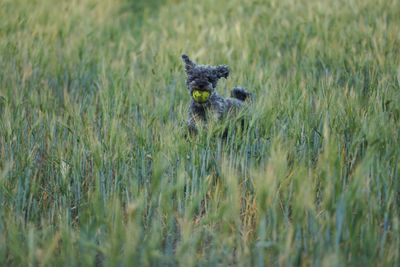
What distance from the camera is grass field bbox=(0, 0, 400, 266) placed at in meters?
1.47

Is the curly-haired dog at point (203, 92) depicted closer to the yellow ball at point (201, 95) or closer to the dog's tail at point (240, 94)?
the yellow ball at point (201, 95)

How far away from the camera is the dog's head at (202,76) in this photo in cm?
214

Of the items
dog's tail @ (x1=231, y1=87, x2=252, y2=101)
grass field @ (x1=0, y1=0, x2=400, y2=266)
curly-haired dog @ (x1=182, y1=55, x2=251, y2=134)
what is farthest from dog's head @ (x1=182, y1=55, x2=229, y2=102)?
dog's tail @ (x1=231, y1=87, x2=252, y2=101)

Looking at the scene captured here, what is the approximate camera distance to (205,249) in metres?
1.76

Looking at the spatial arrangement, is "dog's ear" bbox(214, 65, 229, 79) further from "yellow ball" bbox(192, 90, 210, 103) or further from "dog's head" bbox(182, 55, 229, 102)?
"yellow ball" bbox(192, 90, 210, 103)

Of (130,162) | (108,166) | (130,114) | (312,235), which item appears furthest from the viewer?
(130,114)

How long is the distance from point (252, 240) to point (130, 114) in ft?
4.33

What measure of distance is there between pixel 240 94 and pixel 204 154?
0.77 m

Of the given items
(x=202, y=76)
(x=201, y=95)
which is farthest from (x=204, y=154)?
(x=202, y=76)

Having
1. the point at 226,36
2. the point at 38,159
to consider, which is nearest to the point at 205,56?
the point at 226,36

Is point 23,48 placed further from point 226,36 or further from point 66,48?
point 226,36

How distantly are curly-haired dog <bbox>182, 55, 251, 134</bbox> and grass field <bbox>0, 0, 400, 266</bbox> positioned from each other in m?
0.09

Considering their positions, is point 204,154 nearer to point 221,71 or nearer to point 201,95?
point 201,95

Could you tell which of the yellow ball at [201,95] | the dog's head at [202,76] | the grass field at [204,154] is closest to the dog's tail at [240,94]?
the grass field at [204,154]
